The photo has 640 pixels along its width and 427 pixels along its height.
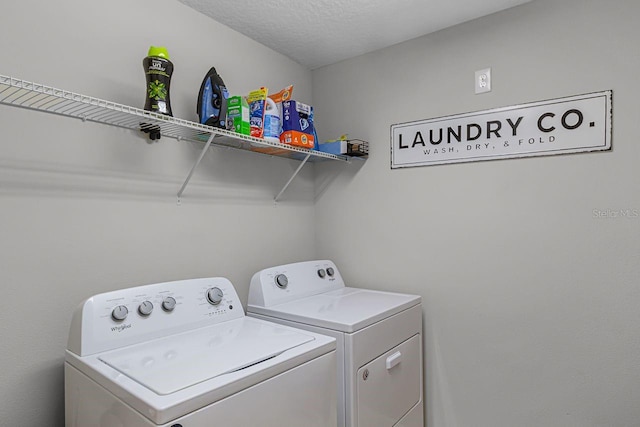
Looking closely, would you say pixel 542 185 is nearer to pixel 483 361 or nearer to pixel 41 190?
pixel 483 361

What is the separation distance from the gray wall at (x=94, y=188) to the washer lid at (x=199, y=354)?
1.03 ft

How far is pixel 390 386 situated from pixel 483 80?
5.08 ft

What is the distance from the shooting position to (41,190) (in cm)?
126

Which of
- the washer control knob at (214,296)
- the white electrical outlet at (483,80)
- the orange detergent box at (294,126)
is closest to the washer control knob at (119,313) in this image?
the washer control knob at (214,296)

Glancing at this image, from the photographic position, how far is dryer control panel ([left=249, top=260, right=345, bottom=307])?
71.1 inches

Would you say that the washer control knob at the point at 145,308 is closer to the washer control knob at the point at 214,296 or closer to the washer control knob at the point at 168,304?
the washer control knob at the point at 168,304

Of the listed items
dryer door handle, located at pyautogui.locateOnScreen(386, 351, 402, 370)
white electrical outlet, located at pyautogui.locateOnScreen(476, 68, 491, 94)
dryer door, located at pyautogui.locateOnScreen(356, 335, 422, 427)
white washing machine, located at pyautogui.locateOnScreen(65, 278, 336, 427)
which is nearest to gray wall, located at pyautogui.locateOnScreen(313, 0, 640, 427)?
white electrical outlet, located at pyautogui.locateOnScreen(476, 68, 491, 94)

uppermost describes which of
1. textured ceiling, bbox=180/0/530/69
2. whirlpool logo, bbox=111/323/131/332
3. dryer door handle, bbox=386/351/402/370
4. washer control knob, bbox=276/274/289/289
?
textured ceiling, bbox=180/0/530/69

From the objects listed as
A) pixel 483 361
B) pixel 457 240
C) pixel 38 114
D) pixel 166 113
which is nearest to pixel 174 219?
pixel 166 113

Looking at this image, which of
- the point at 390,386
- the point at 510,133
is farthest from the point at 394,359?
the point at 510,133

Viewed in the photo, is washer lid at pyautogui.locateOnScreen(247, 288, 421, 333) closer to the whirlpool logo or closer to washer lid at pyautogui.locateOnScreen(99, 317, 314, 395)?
washer lid at pyautogui.locateOnScreen(99, 317, 314, 395)

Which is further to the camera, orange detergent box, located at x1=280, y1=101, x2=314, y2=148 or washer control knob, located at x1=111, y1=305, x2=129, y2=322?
orange detergent box, located at x1=280, y1=101, x2=314, y2=148

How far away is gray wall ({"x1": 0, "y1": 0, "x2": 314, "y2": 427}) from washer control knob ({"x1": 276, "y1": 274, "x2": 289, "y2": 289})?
22cm

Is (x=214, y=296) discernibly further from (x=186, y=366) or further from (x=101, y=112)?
(x=101, y=112)
